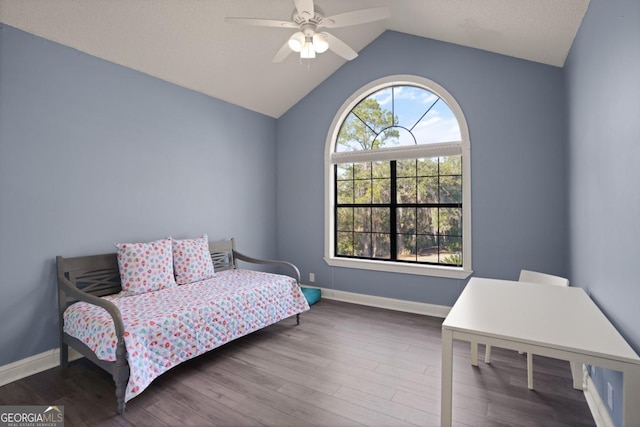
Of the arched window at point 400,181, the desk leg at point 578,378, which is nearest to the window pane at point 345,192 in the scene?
the arched window at point 400,181

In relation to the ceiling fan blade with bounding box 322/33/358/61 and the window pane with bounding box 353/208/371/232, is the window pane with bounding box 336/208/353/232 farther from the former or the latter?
the ceiling fan blade with bounding box 322/33/358/61

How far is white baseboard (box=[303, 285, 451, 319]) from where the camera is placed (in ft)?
11.6

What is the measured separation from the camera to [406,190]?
3875 mm

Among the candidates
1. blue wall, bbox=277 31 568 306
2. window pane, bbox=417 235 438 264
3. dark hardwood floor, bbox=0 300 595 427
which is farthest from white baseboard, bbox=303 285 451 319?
dark hardwood floor, bbox=0 300 595 427

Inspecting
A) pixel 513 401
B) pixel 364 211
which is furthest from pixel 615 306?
pixel 364 211

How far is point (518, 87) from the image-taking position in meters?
3.10

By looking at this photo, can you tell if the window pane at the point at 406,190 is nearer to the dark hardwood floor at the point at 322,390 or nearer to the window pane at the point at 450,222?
the window pane at the point at 450,222

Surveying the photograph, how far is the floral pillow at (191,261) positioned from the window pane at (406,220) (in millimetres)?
2295

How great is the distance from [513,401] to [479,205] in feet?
6.28

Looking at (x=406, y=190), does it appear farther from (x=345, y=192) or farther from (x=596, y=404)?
(x=596, y=404)

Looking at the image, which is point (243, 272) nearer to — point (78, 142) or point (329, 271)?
point (329, 271)

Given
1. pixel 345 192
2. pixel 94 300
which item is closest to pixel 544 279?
pixel 345 192

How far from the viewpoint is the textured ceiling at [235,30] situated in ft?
7.66

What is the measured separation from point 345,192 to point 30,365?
3527 mm
